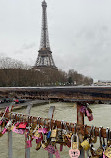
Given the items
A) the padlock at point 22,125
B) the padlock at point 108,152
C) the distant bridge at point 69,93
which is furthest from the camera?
the padlock at point 22,125

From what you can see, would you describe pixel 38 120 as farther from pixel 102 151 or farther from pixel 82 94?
pixel 102 151

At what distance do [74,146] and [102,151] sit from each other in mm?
244

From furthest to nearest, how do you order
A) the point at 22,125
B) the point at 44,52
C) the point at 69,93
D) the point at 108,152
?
the point at 44,52 → the point at 22,125 → the point at 69,93 → the point at 108,152

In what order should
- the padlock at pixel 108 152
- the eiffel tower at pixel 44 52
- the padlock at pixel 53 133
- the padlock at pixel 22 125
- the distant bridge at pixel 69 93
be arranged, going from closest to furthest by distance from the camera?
1. the padlock at pixel 108 152
2. the distant bridge at pixel 69 93
3. the padlock at pixel 53 133
4. the padlock at pixel 22 125
5. the eiffel tower at pixel 44 52

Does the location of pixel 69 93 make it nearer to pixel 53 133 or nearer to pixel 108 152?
pixel 53 133

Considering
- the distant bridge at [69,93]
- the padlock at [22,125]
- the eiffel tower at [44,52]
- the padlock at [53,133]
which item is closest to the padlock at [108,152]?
the distant bridge at [69,93]

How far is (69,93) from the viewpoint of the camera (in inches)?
57.5

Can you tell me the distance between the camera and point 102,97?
4.22 feet

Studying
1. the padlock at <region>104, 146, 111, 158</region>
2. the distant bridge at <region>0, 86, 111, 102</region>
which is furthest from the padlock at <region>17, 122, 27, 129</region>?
the padlock at <region>104, 146, 111, 158</region>

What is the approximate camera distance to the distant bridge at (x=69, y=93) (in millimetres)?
1299

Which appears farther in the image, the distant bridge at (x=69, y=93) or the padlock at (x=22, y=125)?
the padlock at (x=22, y=125)

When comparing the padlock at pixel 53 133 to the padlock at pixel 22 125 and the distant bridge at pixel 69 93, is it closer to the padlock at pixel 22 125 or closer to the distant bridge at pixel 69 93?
the distant bridge at pixel 69 93

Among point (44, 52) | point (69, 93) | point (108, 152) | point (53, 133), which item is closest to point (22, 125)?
point (53, 133)

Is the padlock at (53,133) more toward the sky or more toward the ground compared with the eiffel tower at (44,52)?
more toward the ground
